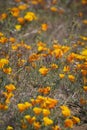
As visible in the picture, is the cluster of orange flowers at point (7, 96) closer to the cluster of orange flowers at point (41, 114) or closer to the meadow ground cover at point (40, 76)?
the meadow ground cover at point (40, 76)

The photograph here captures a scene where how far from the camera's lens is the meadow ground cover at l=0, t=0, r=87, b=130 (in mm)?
4293

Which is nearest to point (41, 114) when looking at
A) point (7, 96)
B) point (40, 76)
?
point (7, 96)

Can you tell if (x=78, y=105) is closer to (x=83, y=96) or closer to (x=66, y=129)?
(x=83, y=96)

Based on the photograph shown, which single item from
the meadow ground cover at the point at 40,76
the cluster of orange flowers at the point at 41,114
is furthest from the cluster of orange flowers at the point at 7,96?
the cluster of orange flowers at the point at 41,114

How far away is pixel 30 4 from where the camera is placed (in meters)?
8.17

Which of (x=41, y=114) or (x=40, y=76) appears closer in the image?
(x=41, y=114)

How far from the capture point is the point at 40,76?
5.30 meters

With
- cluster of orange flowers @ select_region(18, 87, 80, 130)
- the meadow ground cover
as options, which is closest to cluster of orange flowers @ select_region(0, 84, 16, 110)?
the meadow ground cover

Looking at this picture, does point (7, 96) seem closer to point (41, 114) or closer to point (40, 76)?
point (41, 114)

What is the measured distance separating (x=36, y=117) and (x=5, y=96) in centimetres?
44

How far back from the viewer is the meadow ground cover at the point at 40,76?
14.1ft

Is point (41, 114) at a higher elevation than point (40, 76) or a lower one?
lower

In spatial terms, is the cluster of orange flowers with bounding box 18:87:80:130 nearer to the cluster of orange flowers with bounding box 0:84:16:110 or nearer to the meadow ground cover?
the meadow ground cover

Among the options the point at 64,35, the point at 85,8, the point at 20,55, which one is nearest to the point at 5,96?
the point at 20,55
